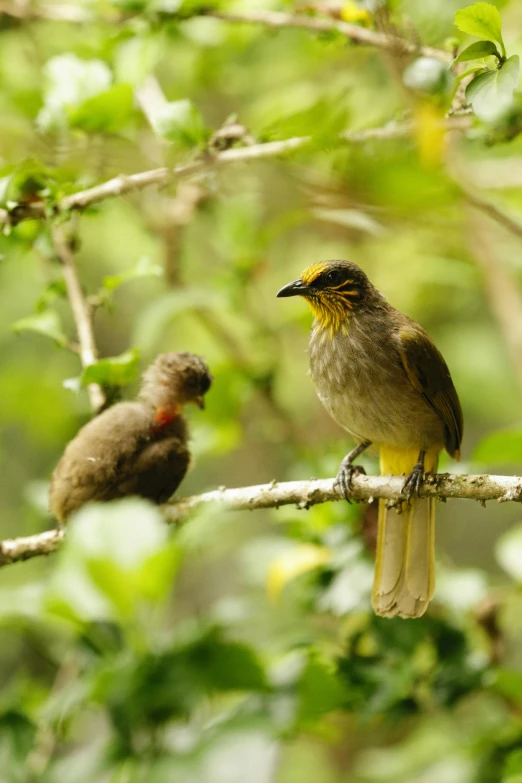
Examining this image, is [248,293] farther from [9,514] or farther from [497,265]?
[9,514]

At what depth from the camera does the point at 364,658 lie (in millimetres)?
3121

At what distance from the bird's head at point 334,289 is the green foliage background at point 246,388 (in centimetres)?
26

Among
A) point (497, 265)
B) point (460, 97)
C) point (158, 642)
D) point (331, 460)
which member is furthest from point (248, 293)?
point (158, 642)

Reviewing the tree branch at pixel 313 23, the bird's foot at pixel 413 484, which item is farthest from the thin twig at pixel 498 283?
the tree branch at pixel 313 23

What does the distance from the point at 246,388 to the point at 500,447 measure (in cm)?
151

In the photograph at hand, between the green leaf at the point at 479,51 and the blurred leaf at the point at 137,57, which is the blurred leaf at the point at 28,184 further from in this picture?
the green leaf at the point at 479,51

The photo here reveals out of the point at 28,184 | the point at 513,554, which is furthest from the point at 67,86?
the point at 513,554

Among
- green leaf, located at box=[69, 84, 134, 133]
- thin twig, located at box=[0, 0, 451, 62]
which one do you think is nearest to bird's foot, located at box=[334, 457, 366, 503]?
thin twig, located at box=[0, 0, 451, 62]

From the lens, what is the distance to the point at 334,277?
10.7ft

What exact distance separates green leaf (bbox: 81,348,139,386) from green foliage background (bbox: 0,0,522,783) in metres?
0.01

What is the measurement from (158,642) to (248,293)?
2742 millimetres

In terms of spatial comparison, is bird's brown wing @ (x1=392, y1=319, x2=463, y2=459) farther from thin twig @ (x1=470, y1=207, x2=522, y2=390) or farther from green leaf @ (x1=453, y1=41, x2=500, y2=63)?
green leaf @ (x1=453, y1=41, x2=500, y2=63)

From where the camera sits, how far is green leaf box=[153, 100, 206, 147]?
2.70 m

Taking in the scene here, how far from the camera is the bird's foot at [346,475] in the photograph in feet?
8.76
